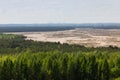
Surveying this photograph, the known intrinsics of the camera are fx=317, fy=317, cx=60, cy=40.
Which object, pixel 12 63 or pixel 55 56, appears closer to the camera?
pixel 12 63

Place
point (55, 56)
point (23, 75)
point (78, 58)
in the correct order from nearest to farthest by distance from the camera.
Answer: point (23, 75) < point (78, 58) < point (55, 56)

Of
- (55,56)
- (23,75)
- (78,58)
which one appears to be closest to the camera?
(23,75)

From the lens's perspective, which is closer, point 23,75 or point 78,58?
point 23,75

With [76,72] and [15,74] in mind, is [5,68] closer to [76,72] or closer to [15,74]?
[15,74]

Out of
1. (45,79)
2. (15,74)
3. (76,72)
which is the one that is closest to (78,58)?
(76,72)

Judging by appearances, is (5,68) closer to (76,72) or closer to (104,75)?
(76,72)

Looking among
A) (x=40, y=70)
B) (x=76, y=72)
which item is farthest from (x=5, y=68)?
(x=76, y=72)

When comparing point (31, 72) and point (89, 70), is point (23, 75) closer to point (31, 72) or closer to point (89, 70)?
point (31, 72)
